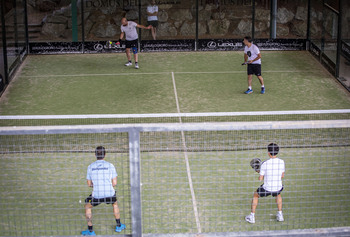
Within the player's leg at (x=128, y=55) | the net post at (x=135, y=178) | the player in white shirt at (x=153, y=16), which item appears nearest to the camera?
the net post at (x=135, y=178)

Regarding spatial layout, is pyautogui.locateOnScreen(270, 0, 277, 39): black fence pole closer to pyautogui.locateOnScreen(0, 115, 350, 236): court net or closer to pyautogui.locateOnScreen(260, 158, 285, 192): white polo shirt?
pyautogui.locateOnScreen(0, 115, 350, 236): court net

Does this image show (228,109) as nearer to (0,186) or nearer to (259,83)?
(259,83)

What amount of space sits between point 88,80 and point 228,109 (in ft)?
17.8

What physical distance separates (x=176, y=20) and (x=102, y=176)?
1525 cm

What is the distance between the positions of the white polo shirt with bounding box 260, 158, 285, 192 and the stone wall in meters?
14.5

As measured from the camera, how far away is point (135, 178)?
4934mm

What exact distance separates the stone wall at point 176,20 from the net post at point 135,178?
701 inches

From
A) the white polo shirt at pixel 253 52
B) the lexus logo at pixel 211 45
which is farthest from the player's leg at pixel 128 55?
the white polo shirt at pixel 253 52

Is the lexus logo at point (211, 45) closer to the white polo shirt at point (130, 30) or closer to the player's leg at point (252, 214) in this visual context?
the white polo shirt at point (130, 30)

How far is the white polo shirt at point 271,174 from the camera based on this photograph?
27.6 feet

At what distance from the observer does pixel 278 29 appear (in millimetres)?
23297

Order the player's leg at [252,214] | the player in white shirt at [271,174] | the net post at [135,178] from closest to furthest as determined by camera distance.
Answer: the net post at [135,178], the player in white shirt at [271,174], the player's leg at [252,214]

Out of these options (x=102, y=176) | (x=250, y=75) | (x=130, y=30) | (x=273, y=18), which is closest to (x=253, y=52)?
(x=250, y=75)

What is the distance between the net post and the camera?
4.84 meters
